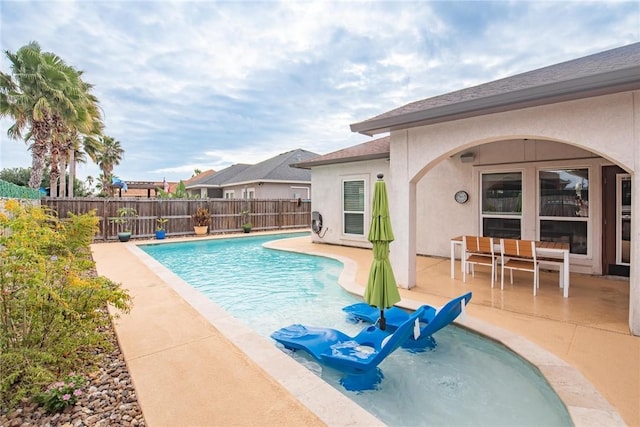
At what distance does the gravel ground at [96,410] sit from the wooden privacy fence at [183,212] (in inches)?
529

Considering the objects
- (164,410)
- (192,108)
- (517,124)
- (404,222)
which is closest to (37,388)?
(164,410)

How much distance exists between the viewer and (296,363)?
3.44 m

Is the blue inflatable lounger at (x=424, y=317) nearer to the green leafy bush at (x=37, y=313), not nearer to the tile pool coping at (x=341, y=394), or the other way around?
the tile pool coping at (x=341, y=394)

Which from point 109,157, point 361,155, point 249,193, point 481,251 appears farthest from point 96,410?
point 109,157

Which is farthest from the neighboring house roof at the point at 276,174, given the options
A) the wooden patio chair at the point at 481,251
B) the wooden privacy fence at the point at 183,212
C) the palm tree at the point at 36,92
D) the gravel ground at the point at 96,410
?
the gravel ground at the point at 96,410

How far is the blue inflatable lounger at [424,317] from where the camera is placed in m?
4.14

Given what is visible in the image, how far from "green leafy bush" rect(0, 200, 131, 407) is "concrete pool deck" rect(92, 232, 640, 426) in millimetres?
675

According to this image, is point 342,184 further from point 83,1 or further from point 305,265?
point 83,1

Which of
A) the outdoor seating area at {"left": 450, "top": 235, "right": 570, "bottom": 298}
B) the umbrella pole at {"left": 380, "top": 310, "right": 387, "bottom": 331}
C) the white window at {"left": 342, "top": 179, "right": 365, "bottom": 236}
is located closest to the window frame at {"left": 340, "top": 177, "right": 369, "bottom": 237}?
the white window at {"left": 342, "top": 179, "right": 365, "bottom": 236}

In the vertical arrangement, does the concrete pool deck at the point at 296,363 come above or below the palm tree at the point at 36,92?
below

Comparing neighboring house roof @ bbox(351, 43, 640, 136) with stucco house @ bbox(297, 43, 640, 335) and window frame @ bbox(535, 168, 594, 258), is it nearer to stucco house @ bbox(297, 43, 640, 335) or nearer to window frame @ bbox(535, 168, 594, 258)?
stucco house @ bbox(297, 43, 640, 335)

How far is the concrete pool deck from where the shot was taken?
2.62m

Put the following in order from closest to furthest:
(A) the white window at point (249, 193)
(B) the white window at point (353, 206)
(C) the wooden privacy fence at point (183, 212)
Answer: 1. (B) the white window at point (353, 206)
2. (C) the wooden privacy fence at point (183, 212)
3. (A) the white window at point (249, 193)

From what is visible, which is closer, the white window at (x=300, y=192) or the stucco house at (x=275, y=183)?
the stucco house at (x=275, y=183)
